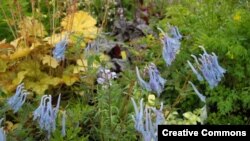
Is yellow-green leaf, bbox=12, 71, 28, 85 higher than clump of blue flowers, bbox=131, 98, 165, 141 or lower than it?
lower

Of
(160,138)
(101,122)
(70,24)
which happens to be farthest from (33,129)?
(70,24)

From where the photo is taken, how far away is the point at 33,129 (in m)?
3.11

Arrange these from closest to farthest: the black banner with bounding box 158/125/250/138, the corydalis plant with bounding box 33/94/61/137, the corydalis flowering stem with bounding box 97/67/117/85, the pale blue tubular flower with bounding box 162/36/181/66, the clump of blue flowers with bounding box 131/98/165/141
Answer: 1. the clump of blue flowers with bounding box 131/98/165/141
2. the corydalis plant with bounding box 33/94/61/137
3. the pale blue tubular flower with bounding box 162/36/181/66
4. the black banner with bounding box 158/125/250/138
5. the corydalis flowering stem with bounding box 97/67/117/85

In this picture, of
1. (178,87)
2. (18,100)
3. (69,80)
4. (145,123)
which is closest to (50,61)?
(69,80)

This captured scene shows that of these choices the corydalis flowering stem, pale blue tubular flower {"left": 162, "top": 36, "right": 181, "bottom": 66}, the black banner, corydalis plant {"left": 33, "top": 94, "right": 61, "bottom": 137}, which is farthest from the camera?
the corydalis flowering stem

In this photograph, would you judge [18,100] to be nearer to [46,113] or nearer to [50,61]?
[46,113]

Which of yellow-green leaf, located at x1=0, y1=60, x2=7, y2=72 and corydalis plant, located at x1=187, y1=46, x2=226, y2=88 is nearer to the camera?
corydalis plant, located at x1=187, y1=46, x2=226, y2=88

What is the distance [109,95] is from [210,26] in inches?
48.9

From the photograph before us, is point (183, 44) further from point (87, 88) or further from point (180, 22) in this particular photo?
point (87, 88)

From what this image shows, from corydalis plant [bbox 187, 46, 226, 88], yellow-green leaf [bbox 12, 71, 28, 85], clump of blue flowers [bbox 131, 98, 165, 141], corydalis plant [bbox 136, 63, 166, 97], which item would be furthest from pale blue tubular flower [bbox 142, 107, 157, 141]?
yellow-green leaf [bbox 12, 71, 28, 85]

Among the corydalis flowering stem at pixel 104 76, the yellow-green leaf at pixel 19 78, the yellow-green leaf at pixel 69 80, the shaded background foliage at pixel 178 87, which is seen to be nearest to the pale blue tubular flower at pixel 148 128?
the shaded background foliage at pixel 178 87

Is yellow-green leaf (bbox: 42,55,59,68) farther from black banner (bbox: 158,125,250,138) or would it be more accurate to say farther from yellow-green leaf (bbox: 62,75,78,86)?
black banner (bbox: 158,125,250,138)

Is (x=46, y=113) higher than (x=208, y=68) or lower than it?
lower

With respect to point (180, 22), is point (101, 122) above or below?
below
